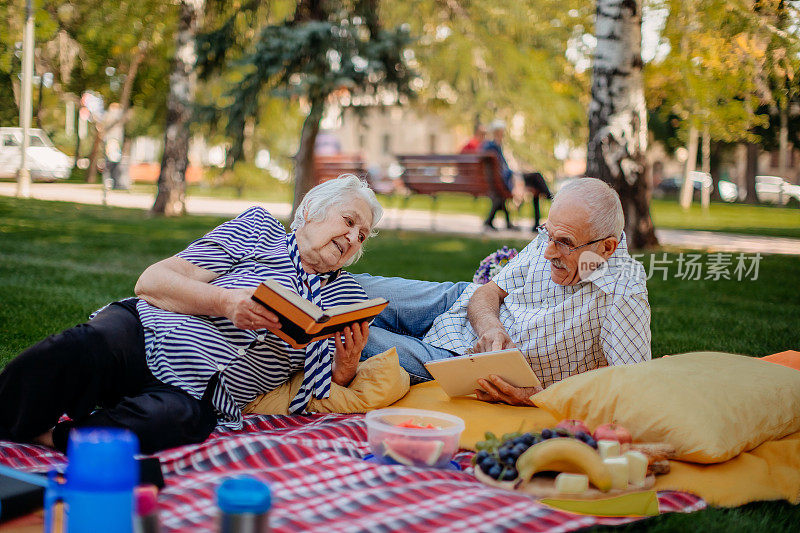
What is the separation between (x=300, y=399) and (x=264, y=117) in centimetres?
982

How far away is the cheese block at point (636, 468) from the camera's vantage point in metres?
2.78

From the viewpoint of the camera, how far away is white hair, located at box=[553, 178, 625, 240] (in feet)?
12.0

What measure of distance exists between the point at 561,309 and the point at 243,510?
7.92 ft

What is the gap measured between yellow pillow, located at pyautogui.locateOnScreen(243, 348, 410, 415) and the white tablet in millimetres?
246

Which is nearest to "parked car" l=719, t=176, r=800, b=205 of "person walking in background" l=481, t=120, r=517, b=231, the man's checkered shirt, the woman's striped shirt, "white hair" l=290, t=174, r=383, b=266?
"person walking in background" l=481, t=120, r=517, b=231

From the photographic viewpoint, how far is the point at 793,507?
2957 mm

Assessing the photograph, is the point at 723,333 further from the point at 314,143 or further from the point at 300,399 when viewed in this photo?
the point at 314,143

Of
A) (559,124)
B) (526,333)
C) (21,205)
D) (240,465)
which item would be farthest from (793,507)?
(559,124)

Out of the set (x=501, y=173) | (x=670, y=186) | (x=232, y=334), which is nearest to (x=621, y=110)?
(x=501, y=173)

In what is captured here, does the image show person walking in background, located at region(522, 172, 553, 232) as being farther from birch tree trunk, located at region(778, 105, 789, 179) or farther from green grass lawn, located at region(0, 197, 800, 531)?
birch tree trunk, located at region(778, 105, 789, 179)

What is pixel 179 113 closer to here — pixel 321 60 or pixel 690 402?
pixel 321 60

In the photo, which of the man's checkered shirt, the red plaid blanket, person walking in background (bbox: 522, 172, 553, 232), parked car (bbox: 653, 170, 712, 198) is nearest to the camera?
the red plaid blanket

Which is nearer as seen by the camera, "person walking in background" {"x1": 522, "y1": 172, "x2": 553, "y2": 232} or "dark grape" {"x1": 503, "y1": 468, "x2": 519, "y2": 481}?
"dark grape" {"x1": 503, "y1": 468, "x2": 519, "y2": 481}

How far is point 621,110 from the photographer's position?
9359 mm
